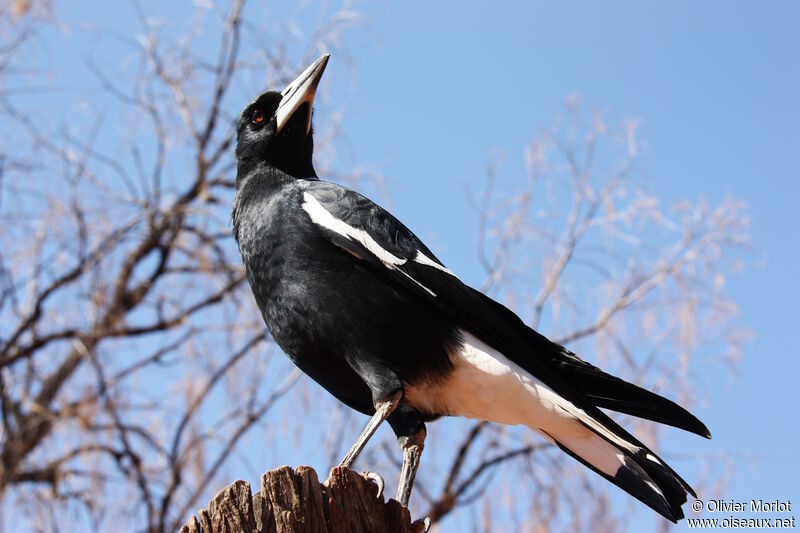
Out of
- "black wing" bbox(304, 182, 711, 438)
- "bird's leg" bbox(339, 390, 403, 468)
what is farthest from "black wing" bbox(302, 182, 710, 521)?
"bird's leg" bbox(339, 390, 403, 468)

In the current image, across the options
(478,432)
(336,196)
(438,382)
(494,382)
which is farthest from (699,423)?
(478,432)

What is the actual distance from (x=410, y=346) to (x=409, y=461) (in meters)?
0.37

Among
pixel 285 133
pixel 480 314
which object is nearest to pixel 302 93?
pixel 285 133

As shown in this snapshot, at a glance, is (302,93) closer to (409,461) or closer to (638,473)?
→ (409,461)

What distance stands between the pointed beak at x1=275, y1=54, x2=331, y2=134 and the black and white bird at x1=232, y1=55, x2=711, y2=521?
45 cm

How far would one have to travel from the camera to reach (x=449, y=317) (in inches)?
106

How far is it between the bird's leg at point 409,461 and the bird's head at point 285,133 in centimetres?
107

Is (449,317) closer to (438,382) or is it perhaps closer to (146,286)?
(438,382)

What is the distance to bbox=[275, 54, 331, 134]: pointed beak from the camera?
3.13m

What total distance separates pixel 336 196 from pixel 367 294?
16.0 inches

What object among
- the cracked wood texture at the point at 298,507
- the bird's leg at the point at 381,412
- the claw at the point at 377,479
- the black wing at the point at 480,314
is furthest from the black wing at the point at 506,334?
the cracked wood texture at the point at 298,507

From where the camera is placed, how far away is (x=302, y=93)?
3182 millimetres

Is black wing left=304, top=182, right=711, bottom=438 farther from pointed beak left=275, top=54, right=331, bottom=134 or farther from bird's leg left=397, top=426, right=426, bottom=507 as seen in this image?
pointed beak left=275, top=54, right=331, bottom=134

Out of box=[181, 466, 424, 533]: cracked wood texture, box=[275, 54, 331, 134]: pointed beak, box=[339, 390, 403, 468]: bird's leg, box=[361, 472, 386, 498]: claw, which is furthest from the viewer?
box=[275, 54, 331, 134]: pointed beak
